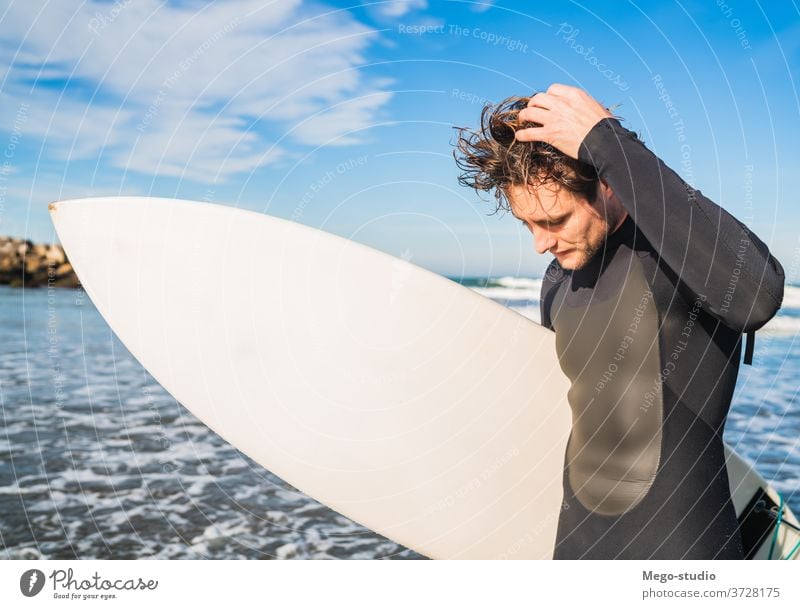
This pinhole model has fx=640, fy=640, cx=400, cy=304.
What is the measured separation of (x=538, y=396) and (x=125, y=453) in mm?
2268

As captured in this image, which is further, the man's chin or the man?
the man's chin

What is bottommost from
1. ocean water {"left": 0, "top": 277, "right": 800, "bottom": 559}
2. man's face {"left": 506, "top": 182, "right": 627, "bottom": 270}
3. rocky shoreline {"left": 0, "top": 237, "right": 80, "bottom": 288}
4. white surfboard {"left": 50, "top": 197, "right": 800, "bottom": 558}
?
ocean water {"left": 0, "top": 277, "right": 800, "bottom": 559}

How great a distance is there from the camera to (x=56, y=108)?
4.18 feet

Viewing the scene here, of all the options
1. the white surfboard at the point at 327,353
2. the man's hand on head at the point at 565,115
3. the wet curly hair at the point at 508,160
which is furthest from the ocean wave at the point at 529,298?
the man's hand on head at the point at 565,115

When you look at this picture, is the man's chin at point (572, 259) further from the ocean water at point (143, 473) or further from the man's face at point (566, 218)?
the ocean water at point (143, 473)

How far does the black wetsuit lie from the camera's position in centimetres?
82
